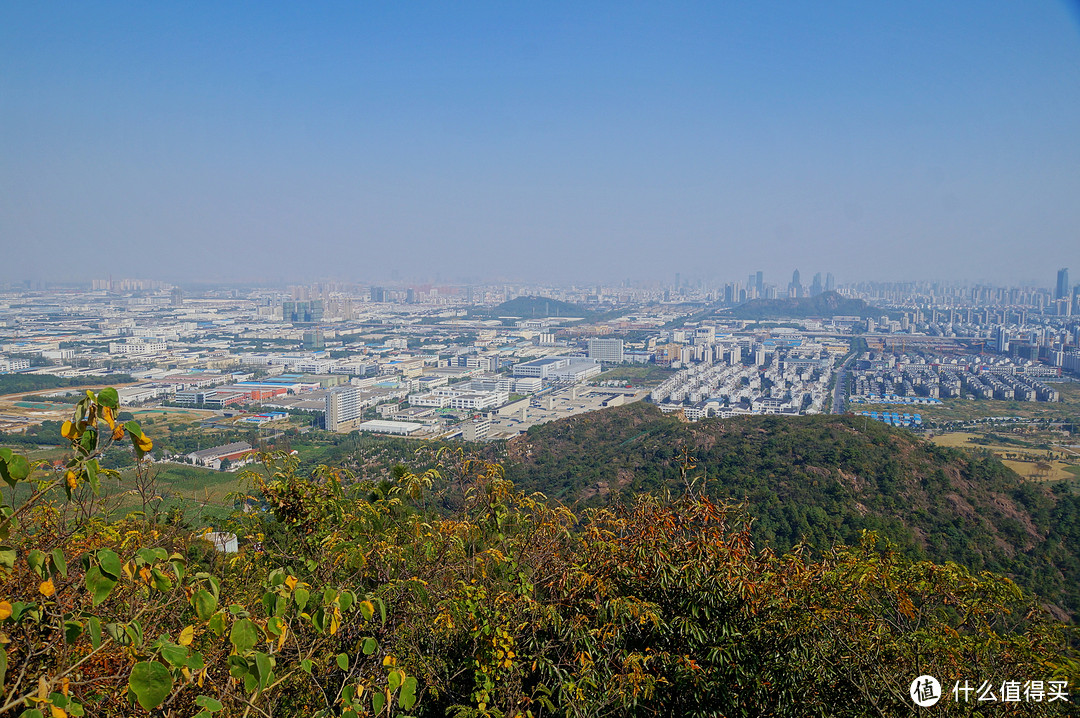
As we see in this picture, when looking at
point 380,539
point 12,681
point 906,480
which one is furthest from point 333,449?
point 12,681

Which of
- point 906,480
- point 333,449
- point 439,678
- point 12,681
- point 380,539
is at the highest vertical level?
point 12,681

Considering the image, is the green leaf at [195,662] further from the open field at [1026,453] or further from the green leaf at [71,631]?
the open field at [1026,453]

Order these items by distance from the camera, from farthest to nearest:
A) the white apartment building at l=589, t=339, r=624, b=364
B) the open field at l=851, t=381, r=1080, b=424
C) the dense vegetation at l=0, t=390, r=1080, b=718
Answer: the white apartment building at l=589, t=339, r=624, b=364, the open field at l=851, t=381, r=1080, b=424, the dense vegetation at l=0, t=390, r=1080, b=718

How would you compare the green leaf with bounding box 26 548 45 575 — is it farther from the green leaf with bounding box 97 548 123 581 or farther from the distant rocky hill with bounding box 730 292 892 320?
the distant rocky hill with bounding box 730 292 892 320

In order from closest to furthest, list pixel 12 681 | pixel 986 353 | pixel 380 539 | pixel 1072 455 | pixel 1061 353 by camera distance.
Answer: pixel 12 681 → pixel 380 539 → pixel 1072 455 → pixel 1061 353 → pixel 986 353

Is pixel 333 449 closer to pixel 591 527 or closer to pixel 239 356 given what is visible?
pixel 591 527

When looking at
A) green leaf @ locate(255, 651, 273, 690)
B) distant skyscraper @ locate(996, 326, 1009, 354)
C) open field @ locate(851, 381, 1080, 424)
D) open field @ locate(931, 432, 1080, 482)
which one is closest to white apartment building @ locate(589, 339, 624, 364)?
open field @ locate(851, 381, 1080, 424)

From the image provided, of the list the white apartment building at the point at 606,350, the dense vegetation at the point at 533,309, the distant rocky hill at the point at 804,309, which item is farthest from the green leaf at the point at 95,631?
the distant rocky hill at the point at 804,309
